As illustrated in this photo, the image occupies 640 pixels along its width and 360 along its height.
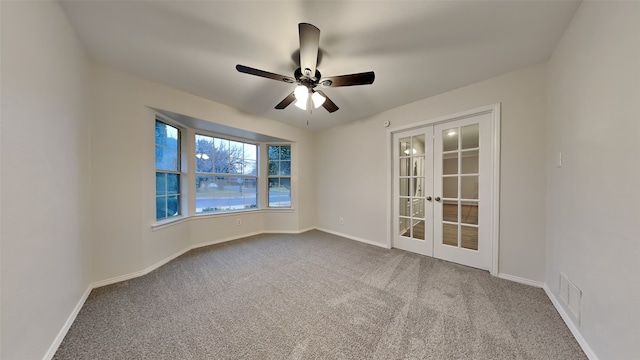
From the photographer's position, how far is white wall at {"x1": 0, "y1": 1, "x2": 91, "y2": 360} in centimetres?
100

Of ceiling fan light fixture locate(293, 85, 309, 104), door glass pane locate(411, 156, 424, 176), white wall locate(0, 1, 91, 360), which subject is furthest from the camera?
door glass pane locate(411, 156, 424, 176)

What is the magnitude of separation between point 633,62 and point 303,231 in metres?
4.26

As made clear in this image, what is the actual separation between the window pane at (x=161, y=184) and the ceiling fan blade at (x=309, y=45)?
2571mm

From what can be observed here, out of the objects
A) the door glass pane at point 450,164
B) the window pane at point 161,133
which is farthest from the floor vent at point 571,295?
the window pane at point 161,133

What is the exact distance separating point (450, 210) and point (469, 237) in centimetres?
41

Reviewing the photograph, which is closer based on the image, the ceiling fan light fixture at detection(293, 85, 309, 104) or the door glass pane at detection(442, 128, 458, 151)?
the ceiling fan light fixture at detection(293, 85, 309, 104)

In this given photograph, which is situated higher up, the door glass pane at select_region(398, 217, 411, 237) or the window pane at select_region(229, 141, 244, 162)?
the window pane at select_region(229, 141, 244, 162)

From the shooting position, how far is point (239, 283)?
7.23ft

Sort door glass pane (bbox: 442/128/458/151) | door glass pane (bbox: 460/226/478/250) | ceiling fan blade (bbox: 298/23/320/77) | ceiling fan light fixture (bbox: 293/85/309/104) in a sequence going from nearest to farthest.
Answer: ceiling fan blade (bbox: 298/23/320/77), ceiling fan light fixture (bbox: 293/85/309/104), door glass pane (bbox: 460/226/478/250), door glass pane (bbox: 442/128/458/151)

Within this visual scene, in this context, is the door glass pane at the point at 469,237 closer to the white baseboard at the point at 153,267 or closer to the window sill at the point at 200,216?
the window sill at the point at 200,216

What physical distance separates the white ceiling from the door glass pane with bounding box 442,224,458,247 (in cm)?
189

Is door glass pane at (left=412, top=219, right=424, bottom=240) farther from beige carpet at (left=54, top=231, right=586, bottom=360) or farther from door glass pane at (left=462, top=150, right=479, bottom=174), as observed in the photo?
door glass pane at (left=462, top=150, right=479, bottom=174)

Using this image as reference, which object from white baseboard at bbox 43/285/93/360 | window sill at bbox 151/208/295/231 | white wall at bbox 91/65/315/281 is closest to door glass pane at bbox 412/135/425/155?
window sill at bbox 151/208/295/231

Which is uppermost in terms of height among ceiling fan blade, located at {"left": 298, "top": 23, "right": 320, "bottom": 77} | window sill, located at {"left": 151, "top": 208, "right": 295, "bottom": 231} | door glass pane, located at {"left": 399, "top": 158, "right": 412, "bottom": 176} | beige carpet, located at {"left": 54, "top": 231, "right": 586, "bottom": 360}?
ceiling fan blade, located at {"left": 298, "top": 23, "right": 320, "bottom": 77}
